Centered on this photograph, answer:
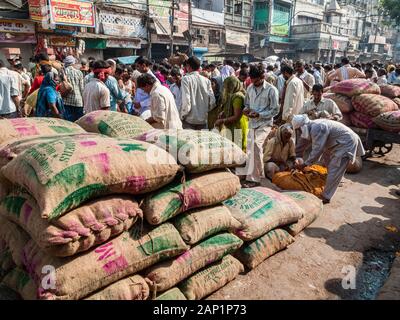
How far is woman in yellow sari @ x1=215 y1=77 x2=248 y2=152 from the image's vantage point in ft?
14.8

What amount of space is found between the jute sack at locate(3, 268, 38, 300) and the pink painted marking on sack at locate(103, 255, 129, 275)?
17.9 inches

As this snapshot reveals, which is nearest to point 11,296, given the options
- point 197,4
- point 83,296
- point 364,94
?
point 83,296

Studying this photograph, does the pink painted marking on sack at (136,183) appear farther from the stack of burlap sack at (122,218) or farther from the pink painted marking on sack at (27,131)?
the pink painted marking on sack at (27,131)

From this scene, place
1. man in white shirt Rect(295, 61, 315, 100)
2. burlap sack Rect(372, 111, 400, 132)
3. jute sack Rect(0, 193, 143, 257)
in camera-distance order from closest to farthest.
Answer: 1. jute sack Rect(0, 193, 143, 257)
2. burlap sack Rect(372, 111, 400, 132)
3. man in white shirt Rect(295, 61, 315, 100)

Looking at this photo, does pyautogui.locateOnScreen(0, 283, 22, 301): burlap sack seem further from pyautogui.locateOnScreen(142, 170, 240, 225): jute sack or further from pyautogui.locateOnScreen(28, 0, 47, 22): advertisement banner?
pyautogui.locateOnScreen(28, 0, 47, 22): advertisement banner

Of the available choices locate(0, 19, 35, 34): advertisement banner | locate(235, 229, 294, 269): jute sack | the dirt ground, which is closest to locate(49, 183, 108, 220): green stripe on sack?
the dirt ground

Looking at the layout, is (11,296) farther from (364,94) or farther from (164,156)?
(364,94)

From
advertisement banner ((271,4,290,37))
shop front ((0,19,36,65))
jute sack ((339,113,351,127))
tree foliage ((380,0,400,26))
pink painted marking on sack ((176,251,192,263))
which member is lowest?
pink painted marking on sack ((176,251,192,263))

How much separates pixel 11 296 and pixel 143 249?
0.96 m

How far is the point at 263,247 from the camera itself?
3.03 meters

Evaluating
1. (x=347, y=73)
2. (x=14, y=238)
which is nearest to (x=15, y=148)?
(x=14, y=238)

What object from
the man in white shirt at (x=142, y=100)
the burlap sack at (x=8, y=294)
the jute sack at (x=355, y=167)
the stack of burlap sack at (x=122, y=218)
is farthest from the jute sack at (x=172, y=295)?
the jute sack at (x=355, y=167)

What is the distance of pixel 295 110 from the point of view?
5980mm

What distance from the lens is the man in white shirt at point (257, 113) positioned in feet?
15.4
